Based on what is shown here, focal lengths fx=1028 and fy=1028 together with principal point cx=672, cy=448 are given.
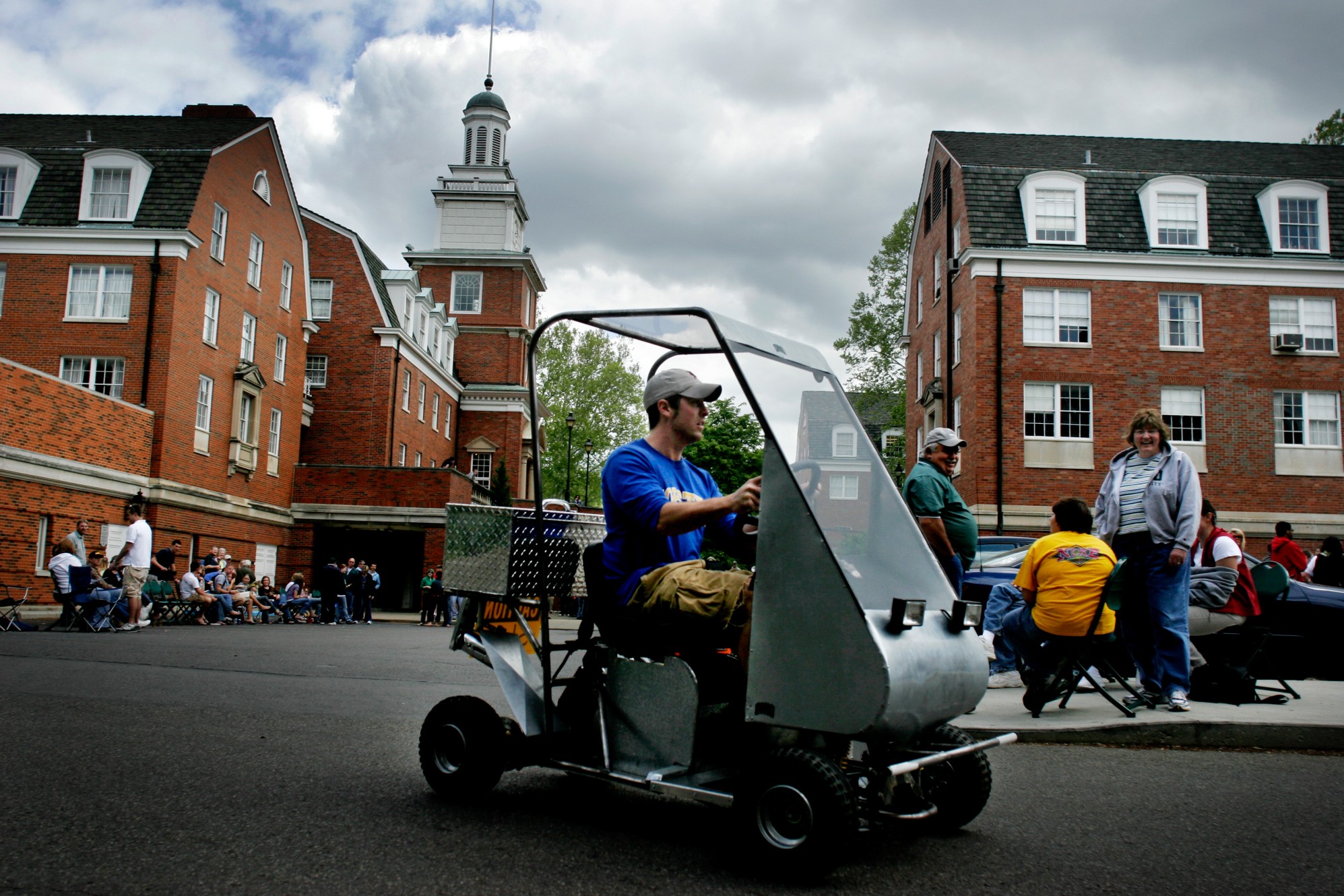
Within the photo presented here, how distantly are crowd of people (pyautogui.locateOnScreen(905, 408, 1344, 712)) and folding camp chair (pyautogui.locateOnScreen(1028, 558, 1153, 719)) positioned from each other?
1.2 inches

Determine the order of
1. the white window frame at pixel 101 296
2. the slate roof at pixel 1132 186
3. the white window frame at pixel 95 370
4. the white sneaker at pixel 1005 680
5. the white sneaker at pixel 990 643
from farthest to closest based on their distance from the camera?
the slate roof at pixel 1132 186
the white window frame at pixel 101 296
the white window frame at pixel 95 370
the white sneaker at pixel 990 643
the white sneaker at pixel 1005 680

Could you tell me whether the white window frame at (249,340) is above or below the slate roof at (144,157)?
below

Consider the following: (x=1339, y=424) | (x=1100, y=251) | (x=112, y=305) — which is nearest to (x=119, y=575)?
(x=112, y=305)

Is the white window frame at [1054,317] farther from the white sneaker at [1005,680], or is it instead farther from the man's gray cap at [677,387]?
the man's gray cap at [677,387]

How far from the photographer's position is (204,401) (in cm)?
3027

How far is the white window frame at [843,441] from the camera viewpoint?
3.89 metres

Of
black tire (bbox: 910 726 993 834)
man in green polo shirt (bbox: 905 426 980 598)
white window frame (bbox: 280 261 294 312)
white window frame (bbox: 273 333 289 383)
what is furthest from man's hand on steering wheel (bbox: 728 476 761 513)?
white window frame (bbox: 280 261 294 312)

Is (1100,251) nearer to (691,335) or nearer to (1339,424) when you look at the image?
(1339,424)

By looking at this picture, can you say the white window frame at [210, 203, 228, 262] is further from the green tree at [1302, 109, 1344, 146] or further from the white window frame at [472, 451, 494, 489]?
the green tree at [1302, 109, 1344, 146]

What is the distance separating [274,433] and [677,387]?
3401 centimetres

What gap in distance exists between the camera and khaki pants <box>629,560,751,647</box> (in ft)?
12.4

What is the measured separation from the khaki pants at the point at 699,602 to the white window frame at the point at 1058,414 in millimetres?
28152

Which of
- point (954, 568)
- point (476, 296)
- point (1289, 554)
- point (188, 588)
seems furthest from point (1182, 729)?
point (476, 296)

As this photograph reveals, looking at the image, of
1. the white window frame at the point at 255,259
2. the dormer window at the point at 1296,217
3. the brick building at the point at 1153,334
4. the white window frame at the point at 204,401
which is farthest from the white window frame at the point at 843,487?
the dormer window at the point at 1296,217
